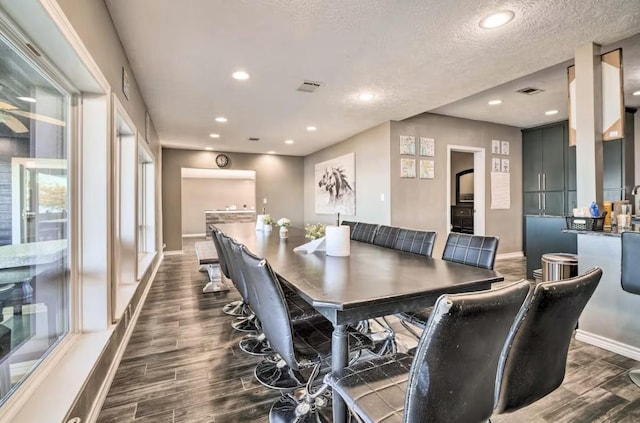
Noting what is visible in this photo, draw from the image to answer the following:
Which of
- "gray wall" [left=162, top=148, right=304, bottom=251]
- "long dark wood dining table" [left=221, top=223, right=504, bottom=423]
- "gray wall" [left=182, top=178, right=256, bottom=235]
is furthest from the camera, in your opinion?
"gray wall" [left=182, top=178, right=256, bottom=235]

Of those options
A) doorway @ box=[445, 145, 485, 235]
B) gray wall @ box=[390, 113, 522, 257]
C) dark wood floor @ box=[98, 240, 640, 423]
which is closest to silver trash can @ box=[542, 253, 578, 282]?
dark wood floor @ box=[98, 240, 640, 423]

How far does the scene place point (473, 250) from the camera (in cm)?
200

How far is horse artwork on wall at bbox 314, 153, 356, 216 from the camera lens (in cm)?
598

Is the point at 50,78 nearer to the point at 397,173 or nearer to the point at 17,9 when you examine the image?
the point at 17,9

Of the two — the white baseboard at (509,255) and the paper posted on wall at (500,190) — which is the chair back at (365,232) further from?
the white baseboard at (509,255)

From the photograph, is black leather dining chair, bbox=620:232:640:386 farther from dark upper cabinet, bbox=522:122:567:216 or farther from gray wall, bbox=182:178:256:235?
gray wall, bbox=182:178:256:235

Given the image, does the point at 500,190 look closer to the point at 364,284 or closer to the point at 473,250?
the point at 473,250

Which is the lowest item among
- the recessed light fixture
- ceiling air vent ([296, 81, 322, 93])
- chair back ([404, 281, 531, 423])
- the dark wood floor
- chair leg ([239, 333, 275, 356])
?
the dark wood floor

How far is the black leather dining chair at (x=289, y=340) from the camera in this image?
1296 mm

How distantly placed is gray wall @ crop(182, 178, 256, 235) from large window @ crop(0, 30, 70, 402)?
10043 millimetres

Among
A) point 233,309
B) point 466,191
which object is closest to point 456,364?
point 233,309

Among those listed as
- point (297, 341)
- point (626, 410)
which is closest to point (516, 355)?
point (297, 341)

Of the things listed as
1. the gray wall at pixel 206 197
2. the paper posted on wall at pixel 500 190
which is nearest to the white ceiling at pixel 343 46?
the paper posted on wall at pixel 500 190

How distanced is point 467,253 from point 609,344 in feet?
4.80
